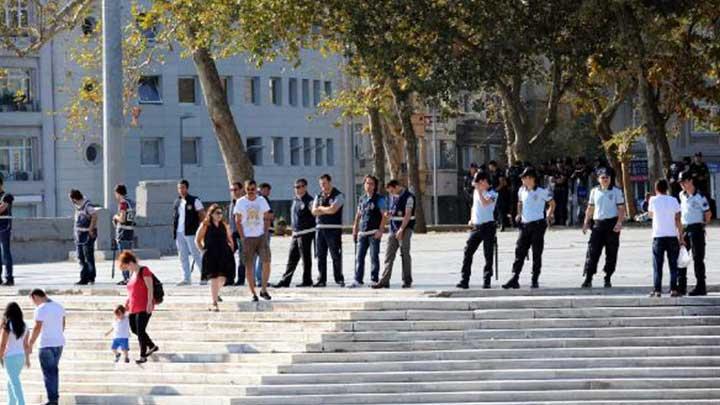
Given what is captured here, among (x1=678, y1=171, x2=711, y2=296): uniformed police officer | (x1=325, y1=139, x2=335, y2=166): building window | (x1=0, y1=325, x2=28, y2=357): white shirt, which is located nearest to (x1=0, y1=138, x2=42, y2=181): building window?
(x1=325, y1=139, x2=335, y2=166): building window

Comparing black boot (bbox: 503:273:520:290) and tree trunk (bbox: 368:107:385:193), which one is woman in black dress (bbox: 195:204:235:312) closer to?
black boot (bbox: 503:273:520:290)

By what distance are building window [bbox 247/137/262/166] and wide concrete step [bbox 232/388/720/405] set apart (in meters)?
65.9

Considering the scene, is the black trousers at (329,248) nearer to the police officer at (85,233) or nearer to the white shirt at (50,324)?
the police officer at (85,233)

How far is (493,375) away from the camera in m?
28.2

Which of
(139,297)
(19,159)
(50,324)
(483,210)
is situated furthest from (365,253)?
(19,159)

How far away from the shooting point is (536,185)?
104ft

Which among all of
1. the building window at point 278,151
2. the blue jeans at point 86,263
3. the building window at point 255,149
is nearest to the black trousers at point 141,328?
the blue jeans at point 86,263

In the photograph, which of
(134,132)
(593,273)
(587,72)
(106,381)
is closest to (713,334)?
(593,273)

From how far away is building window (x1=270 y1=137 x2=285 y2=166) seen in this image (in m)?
95.5

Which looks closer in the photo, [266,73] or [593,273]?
[593,273]

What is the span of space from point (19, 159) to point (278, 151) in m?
15.4

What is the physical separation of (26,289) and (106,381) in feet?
22.5

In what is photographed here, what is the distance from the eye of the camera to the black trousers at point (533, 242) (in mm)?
31391

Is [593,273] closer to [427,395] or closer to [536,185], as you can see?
[536,185]
